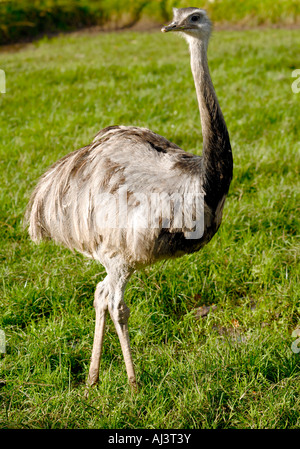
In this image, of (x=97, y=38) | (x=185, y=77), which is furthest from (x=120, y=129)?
(x=97, y=38)

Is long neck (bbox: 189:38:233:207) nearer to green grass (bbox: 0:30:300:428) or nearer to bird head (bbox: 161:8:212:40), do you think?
bird head (bbox: 161:8:212:40)

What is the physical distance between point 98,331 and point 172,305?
751 millimetres

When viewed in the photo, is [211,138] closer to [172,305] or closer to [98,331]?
[98,331]

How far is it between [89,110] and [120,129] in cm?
403

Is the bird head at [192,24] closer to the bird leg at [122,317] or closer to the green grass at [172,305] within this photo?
the bird leg at [122,317]

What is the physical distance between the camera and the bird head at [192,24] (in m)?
2.52

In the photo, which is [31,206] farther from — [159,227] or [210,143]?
[210,143]

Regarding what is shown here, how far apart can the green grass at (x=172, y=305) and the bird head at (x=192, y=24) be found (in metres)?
1.57

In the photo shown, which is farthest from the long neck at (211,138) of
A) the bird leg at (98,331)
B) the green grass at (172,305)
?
the green grass at (172,305)

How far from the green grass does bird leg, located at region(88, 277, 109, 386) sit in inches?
3.9

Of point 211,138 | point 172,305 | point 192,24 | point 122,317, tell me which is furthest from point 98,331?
point 192,24

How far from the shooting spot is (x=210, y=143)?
8.13 feet

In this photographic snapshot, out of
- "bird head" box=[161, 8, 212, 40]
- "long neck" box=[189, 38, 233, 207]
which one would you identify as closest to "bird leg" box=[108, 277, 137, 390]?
"long neck" box=[189, 38, 233, 207]

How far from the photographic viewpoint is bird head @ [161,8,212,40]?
8.25ft
